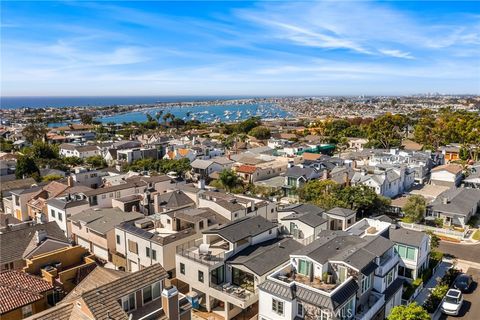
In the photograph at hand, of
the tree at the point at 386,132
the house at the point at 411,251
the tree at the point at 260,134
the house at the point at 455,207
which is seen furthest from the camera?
the tree at the point at 260,134

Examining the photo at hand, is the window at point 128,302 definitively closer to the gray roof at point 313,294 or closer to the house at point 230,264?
the gray roof at point 313,294

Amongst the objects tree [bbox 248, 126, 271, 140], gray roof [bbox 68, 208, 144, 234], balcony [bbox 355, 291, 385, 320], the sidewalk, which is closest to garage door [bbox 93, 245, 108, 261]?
gray roof [bbox 68, 208, 144, 234]

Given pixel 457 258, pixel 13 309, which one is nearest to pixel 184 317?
pixel 13 309

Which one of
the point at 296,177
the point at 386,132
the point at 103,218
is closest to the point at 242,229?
the point at 103,218

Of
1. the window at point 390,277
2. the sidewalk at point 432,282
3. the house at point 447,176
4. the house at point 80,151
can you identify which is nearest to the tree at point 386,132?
the house at point 447,176

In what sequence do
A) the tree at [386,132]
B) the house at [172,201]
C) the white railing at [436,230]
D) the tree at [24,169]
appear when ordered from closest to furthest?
the house at [172,201]
the white railing at [436,230]
the tree at [24,169]
the tree at [386,132]

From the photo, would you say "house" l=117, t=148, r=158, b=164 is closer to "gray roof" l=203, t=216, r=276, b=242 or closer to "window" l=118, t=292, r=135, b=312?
"gray roof" l=203, t=216, r=276, b=242

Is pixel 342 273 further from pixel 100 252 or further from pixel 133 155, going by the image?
pixel 133 155

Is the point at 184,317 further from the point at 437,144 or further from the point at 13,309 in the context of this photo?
the point at 437,144
